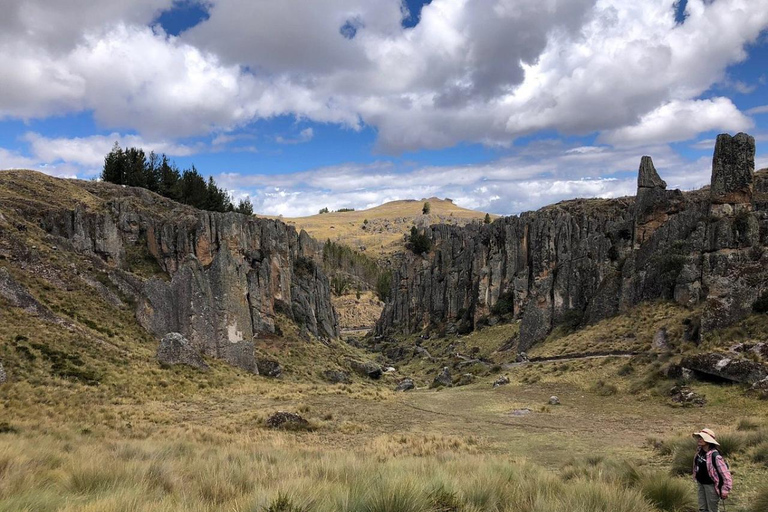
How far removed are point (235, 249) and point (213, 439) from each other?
34534mm

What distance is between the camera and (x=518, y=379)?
3550 centimetres

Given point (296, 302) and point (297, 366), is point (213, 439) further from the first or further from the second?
point (296, 302)

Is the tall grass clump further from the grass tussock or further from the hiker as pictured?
the grass tussock

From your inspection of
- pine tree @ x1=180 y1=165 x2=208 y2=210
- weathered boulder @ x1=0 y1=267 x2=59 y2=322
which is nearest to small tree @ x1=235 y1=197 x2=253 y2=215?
pine tree @ x1=180 y1=165 x2=208 y2=210

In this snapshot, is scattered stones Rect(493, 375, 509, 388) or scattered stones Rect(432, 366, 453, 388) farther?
scattered stones Rect(432, 366, 453, 388)

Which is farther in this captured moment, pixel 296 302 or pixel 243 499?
pixel 296 302

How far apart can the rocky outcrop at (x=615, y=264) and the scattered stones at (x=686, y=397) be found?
5436 millimetres

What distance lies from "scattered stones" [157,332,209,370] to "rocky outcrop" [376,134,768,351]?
30006 mm

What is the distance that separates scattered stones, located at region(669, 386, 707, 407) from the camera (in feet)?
72.4

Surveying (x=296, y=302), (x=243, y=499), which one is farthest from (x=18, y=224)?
(x=243, y=499)

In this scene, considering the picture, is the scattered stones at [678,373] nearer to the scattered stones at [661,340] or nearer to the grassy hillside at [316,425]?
the grassy hillside at [316,425]

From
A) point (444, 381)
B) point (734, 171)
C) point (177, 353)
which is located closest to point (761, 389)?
point (734, 171)

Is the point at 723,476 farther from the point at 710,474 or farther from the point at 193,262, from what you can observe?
the point at 193,262

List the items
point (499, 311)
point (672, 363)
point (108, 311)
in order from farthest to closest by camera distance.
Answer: point (499, 311)
point (108, 311)
point (672, 363)
